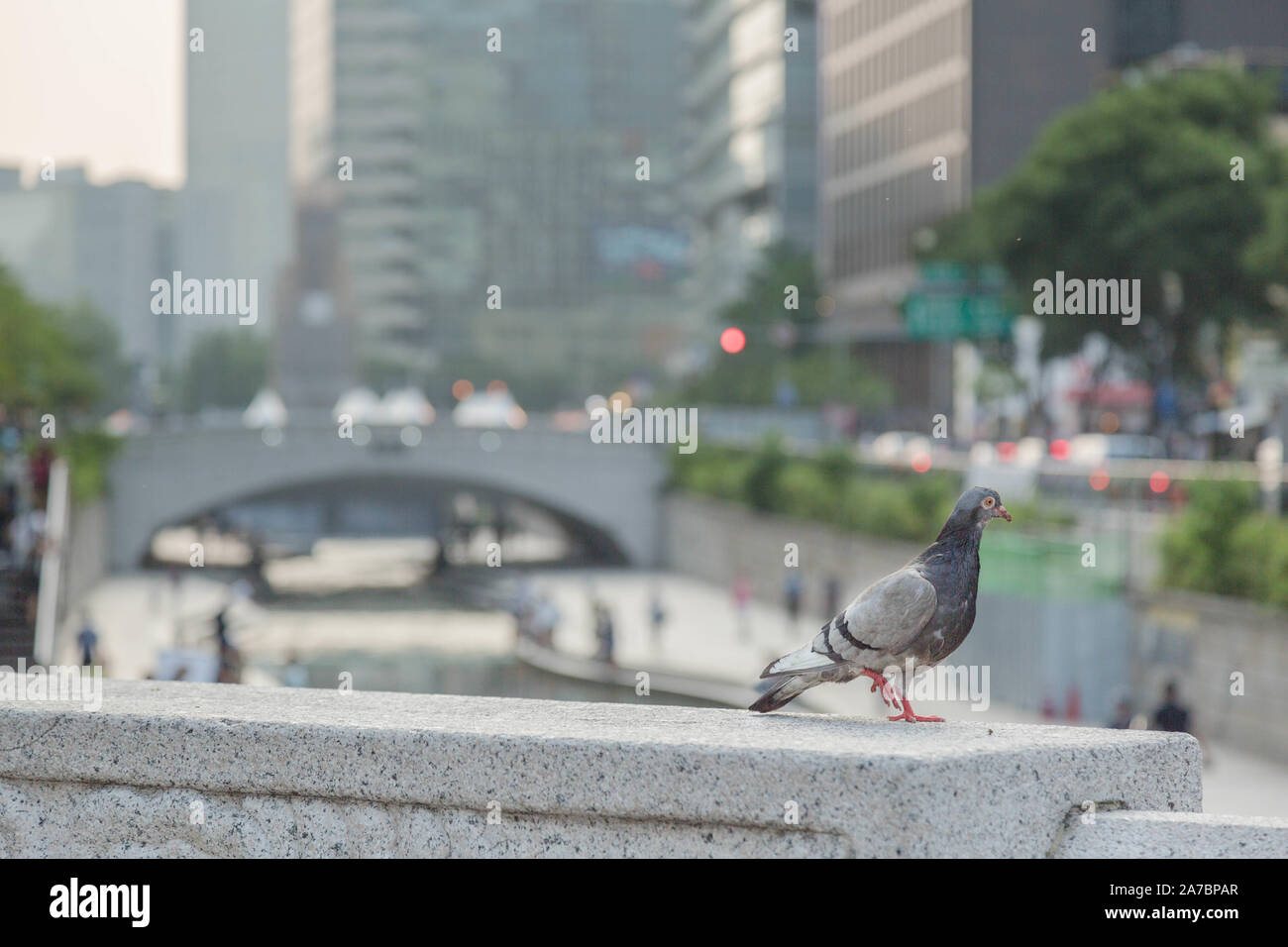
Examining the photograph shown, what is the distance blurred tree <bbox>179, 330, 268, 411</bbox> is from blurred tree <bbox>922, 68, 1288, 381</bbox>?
3849 inches

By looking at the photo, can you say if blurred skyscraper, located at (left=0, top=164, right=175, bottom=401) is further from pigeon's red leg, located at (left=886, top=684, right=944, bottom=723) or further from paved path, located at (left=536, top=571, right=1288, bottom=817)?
pigeon's red leg, located at (left=886, top=684, right=944, bottom=723)

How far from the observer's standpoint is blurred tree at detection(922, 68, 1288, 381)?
146 ft

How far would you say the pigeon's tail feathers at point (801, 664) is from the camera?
5.49 m

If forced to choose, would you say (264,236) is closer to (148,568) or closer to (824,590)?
(148,568)

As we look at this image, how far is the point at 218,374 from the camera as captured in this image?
142 metres

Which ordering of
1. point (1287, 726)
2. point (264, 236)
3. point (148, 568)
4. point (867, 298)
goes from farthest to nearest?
point (264, 236)
point (867, 298)
point (148, 568)
point (1287, 726)

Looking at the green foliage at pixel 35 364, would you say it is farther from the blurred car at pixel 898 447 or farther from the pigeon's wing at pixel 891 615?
the pigeon's wing at pixel 891 615

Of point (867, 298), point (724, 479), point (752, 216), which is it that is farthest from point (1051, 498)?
point (752, 216)

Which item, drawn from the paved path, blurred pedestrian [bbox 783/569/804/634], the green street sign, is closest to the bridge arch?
the paved path

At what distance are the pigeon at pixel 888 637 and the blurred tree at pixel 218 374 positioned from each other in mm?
134539

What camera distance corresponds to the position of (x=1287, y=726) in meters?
25.2

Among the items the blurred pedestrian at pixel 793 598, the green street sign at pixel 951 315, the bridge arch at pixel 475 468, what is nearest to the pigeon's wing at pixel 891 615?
the green street sign at pixel 951 315

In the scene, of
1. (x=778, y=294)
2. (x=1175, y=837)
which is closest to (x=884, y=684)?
(x=1175, y=837)
